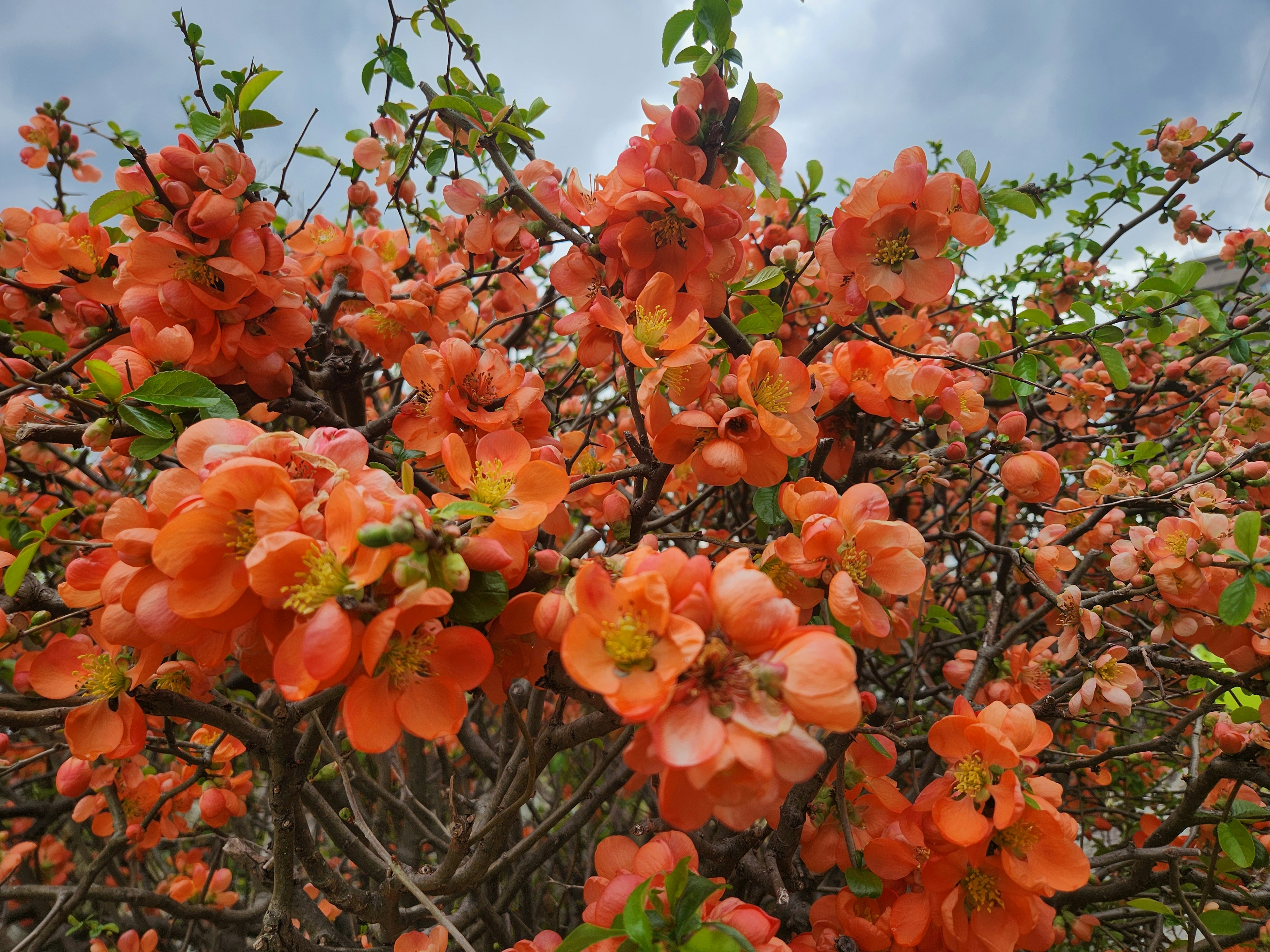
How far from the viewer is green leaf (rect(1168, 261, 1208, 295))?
119cm

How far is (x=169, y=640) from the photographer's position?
582 millimetres

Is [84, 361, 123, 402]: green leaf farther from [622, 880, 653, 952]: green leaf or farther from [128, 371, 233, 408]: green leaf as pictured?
[622, 880, 653, 952]: green leaf

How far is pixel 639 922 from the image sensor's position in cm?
61

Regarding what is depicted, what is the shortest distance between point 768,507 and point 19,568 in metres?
0.97

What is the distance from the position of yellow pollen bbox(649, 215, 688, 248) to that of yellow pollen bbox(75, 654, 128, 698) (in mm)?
870

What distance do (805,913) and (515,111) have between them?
141 cm

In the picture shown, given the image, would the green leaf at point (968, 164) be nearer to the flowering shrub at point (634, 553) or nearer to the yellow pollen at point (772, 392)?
the flowering shrub at point (634, 553)

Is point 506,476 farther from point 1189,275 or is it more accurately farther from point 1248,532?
point 1189,275

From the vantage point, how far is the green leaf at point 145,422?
78cm

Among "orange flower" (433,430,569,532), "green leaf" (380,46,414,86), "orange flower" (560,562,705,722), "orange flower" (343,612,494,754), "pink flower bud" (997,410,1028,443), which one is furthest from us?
"green leaf" (380,46,414,86)

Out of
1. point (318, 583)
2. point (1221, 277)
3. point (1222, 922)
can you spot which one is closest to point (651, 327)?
point (318, 583)

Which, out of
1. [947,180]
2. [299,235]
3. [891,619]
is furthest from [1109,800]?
[299,235]

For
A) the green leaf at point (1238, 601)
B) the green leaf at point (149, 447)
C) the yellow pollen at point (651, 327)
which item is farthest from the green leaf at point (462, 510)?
the green leaf at point (1238, 601)

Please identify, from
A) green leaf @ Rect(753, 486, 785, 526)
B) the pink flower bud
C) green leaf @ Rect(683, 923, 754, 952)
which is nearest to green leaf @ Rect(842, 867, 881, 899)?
green leaf @ Rect(683, 923, 754, 952)
